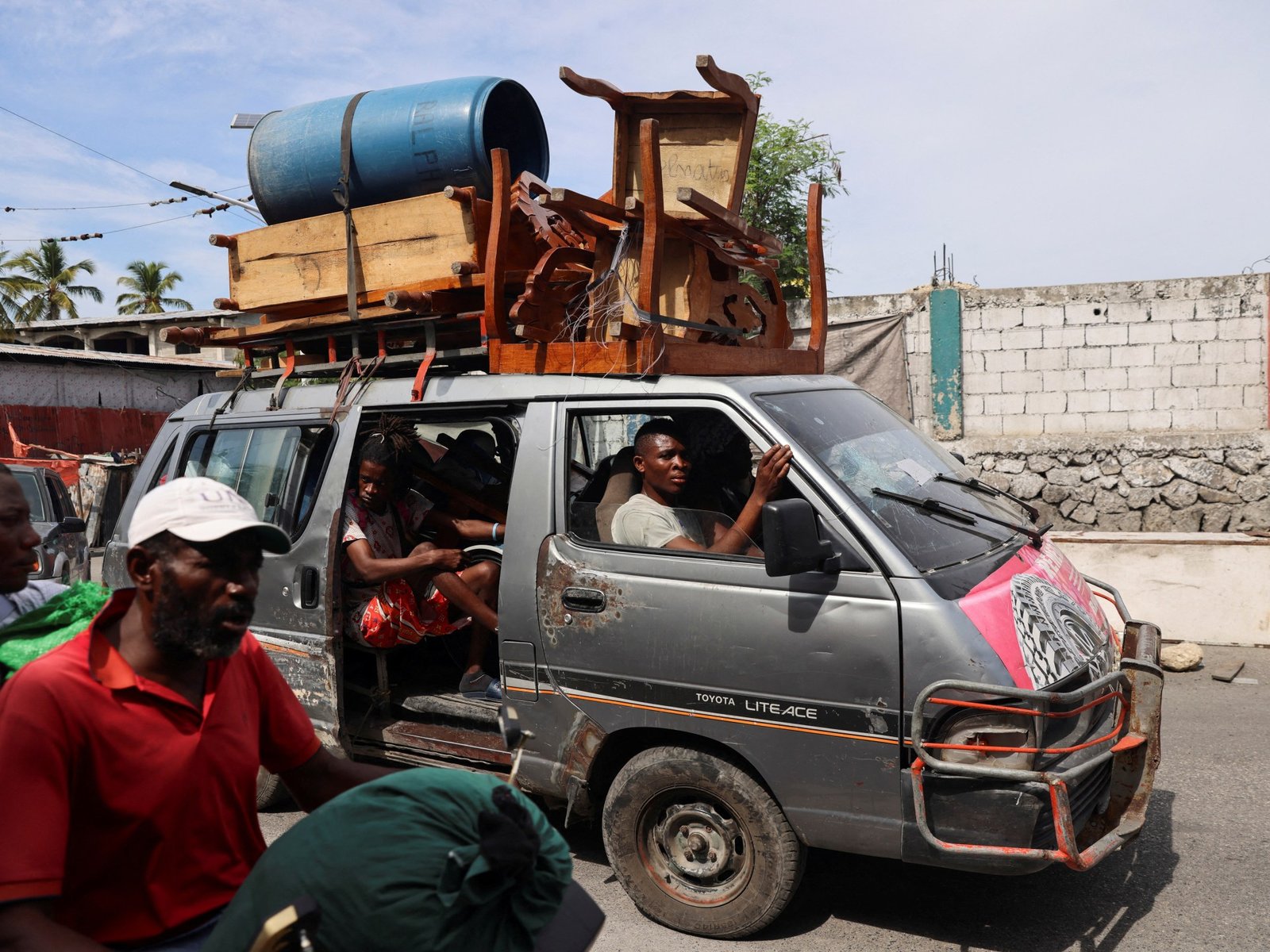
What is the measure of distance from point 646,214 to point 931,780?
229cm

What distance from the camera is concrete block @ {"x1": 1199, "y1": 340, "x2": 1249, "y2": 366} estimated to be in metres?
11.1

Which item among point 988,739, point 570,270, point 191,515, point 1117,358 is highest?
point 570,270

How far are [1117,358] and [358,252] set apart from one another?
9405mm

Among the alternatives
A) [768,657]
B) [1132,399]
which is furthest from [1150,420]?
[768,657]

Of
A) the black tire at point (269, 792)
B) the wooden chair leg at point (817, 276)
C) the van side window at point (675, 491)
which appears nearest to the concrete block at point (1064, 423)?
the wooden chair leg at point (817, 276)

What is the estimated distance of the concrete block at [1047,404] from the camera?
11.7 m

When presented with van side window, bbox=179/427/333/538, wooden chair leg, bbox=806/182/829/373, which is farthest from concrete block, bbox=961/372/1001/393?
van side window, bbox=179/427/333/538

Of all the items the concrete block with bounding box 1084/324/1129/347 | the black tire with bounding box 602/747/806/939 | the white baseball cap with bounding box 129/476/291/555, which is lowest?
the black tire with bounding box 602/747/806/939

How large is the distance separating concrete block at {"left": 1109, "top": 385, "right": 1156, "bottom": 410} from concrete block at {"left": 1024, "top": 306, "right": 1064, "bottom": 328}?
1004mm

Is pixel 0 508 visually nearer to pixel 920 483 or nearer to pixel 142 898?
pixel 142 898

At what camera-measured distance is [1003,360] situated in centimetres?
1177

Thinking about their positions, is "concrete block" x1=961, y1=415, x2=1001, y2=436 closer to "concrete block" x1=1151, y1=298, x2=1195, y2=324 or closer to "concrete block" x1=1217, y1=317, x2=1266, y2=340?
"concrete block" x1=1151, y1=298, x2=1195, y2=324

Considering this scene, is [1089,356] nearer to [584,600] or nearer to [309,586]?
[584,600]

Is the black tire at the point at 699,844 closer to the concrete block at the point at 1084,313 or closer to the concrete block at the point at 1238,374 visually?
the concrete block at the point at 1084,313
